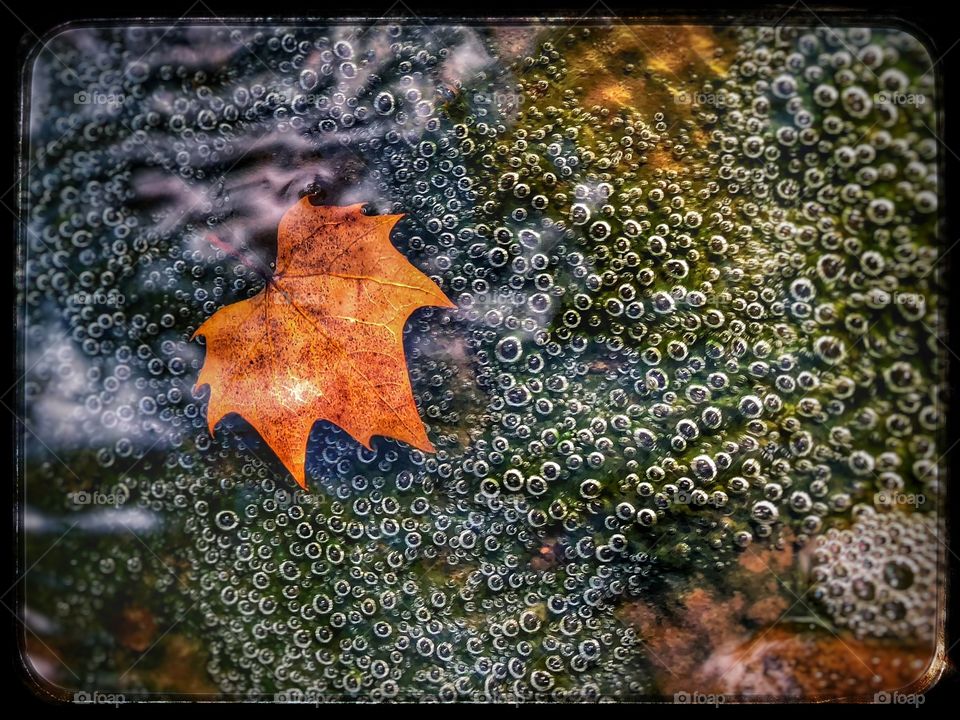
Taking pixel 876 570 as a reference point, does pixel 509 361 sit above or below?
above

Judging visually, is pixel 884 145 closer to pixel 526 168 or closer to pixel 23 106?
pixel 526 168

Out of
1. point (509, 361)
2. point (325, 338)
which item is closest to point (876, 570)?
point (509, 361)

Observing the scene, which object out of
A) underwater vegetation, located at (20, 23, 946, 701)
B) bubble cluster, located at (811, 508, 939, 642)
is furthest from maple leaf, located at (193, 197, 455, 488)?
bubble cluster, located at (811, 508, 939, 642)

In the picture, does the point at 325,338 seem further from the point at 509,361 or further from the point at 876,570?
the point at 876,570

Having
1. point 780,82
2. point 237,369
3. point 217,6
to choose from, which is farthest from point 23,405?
point 780,82

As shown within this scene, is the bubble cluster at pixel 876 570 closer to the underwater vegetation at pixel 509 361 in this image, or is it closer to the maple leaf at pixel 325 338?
the underwater vegetation at pixel 509 361

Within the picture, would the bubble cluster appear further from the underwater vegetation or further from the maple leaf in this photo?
the maple leaf

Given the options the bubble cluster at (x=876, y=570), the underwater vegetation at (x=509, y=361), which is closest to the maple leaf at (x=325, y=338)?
the underwater vegetation at (x=509, y=361)
